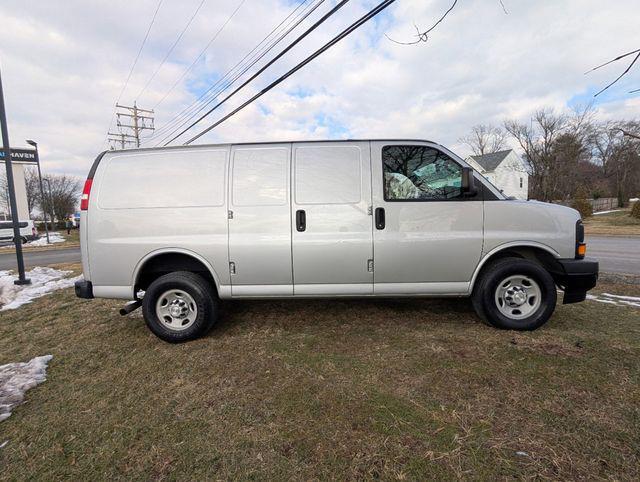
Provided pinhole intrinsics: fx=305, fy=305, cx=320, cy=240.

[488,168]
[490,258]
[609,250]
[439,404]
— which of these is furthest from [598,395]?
[488,168]

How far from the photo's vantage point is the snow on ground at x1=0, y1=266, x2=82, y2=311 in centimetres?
550

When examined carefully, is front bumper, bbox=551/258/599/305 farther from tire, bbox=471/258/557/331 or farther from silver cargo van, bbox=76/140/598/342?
tire, bbox=471/258/557/331

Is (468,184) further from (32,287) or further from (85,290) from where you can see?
(32,287)

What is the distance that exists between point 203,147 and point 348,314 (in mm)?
2733

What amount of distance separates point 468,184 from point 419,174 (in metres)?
0.52

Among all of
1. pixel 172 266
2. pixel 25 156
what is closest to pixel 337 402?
pixel 172 266

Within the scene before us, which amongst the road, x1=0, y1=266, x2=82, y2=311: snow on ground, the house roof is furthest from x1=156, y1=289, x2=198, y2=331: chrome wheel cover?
the house roof

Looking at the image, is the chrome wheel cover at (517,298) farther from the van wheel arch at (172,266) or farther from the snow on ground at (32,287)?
the snow on ground at (32,287)

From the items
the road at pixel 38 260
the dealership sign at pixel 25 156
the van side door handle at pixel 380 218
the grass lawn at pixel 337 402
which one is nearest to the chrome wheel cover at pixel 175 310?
the grass lawn at pixel 337 402

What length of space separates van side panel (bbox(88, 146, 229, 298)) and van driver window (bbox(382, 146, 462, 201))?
186cm

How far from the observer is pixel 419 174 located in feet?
11.3

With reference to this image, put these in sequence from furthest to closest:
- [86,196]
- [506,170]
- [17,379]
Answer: [506,170]
[86,196]
[17,379]

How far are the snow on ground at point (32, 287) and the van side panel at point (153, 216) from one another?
10.9 feet

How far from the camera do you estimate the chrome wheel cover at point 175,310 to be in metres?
3.45
